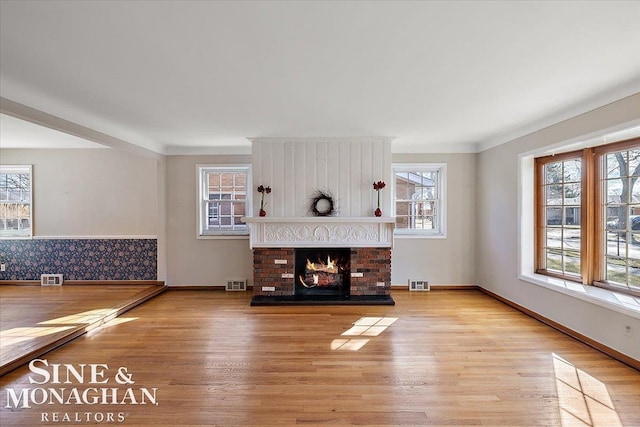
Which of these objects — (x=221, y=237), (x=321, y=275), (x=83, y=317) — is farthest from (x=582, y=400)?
(x=83, y=317)

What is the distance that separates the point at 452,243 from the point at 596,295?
2.29m

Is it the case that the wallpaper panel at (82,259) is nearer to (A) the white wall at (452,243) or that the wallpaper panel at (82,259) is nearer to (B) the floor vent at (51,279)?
(B) the floor vent at (51,279)

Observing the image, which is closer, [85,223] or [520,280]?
[520,280]

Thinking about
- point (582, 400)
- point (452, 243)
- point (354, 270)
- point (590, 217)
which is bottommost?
point (582, 400)

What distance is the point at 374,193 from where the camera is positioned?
465 cm

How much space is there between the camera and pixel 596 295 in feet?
9.90

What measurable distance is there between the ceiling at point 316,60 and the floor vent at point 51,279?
3.34m

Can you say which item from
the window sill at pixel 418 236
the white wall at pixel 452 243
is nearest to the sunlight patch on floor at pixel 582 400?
the white wall at pixel 452 243

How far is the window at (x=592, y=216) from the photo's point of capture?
2.98 m

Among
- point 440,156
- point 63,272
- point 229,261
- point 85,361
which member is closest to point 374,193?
point 440,156

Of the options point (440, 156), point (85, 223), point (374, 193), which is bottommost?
point (85, 223)

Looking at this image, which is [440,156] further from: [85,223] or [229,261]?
[85,223]

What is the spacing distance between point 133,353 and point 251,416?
1.61 meters

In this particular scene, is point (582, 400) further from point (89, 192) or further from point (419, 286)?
point (89, 192)
